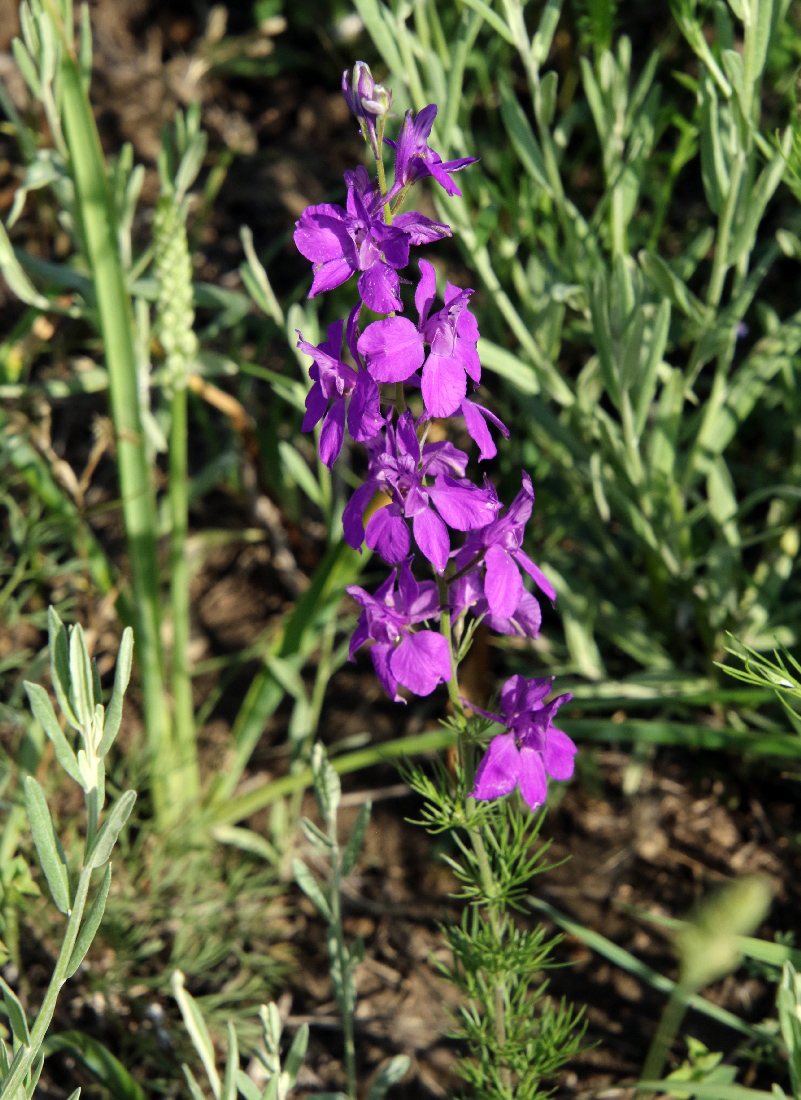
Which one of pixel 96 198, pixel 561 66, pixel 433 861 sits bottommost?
pixel 433 861

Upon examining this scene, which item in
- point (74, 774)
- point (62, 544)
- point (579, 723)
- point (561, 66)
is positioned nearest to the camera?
point (74, 774)

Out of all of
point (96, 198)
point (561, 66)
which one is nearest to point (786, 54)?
point (561, 66)

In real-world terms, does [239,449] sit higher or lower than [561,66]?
lower

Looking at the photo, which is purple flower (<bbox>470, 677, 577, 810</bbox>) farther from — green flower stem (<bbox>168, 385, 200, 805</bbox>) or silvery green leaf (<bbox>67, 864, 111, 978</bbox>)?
green flower stem (<bbox>168, 385, 200, 805</bbox>)

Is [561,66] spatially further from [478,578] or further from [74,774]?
[74,774]

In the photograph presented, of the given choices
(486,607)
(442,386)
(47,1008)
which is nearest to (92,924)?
(47,1008)

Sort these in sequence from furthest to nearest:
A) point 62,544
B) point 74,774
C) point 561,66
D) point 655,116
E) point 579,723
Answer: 1. point 561,66
2. point 62,544
3. point 655,116
4. point 579,723
5. point 74,774

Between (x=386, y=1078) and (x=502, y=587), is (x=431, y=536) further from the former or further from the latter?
(x=386, y=1078)

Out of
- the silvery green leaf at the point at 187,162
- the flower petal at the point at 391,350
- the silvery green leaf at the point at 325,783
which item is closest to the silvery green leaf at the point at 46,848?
the silvery green leaf at the point at 325,783

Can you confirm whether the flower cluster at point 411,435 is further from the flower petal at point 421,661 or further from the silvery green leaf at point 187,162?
the silvery green leaf at point 187,162
